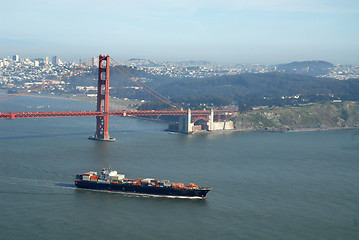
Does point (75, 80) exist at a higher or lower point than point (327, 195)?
higher

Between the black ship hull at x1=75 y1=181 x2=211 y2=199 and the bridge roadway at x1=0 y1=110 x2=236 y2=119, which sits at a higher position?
the bridge roadway at x1=0 y1=110 x2=236 y2=119

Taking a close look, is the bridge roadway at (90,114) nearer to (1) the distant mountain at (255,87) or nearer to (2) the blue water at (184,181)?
(2) the blue water at (184,181)

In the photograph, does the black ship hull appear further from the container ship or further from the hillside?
the hillside

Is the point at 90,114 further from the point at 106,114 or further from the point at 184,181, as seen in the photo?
the point at 184,181

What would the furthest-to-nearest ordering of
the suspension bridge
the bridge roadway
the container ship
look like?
the suspension bridge, the bridge roadway, the container ship

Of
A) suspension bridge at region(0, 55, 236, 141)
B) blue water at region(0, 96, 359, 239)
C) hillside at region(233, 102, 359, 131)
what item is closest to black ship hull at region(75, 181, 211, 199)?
blue water at region(0, 96, 359, 239)

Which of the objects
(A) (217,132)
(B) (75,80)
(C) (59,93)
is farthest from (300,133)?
(B) (75,80)

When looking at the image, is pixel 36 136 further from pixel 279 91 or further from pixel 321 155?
pixel 279 91
